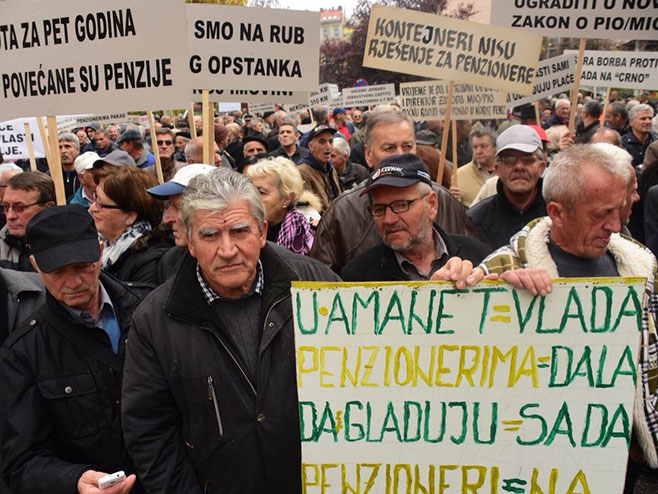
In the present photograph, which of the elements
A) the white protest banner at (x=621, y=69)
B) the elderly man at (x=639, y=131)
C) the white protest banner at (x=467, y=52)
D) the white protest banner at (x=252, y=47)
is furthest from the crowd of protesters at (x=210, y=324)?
the elderly man at (x=639, y=131)

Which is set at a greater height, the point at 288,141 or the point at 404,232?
the point at 404,232

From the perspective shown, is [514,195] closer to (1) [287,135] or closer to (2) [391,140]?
(2) [391,140]

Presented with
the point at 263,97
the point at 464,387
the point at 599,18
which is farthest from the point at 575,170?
the point at 599,18

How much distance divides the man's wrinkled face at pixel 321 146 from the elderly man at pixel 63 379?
14.3 ft

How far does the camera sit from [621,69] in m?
7.34

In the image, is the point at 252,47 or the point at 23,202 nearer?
the point at 23,202

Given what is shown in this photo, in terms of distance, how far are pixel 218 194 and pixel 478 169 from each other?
4.45m

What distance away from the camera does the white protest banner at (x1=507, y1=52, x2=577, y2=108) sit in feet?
22.7

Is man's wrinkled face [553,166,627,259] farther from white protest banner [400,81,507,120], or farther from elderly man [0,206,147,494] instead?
white protest banner [400,81,507,120]

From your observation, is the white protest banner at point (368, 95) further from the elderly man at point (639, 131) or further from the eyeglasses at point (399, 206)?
the eyeglasses at point (399, 206)

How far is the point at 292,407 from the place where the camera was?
2189 millimetres

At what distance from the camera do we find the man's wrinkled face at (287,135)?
8766 mm

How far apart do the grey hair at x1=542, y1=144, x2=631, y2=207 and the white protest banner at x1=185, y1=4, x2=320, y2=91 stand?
236 cm

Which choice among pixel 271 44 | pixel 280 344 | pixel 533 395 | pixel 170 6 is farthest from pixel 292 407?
pixel 271 44
